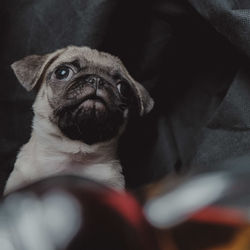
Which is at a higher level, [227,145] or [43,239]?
[43,239]

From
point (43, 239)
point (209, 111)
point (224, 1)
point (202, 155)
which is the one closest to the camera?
point (43, 239)

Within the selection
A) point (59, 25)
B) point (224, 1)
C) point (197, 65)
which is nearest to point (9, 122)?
point (59, 25)

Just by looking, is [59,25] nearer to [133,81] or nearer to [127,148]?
[133,81]

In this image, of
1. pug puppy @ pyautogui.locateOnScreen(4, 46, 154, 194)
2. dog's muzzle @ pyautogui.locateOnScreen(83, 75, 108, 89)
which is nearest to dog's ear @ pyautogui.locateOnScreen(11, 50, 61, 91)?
pug puppy @ pyautogui.locateOnScreen(4, 46, 154, 194)

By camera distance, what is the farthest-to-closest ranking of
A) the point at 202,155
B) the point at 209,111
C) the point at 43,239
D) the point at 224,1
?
the point at 209,111
the point at 202,155
the point at 224,1
the point at 43,239

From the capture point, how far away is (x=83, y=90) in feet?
3.97

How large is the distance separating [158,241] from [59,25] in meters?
0.96

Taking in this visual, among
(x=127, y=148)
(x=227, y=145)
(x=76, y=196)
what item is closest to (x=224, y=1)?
(x=227, y=145)

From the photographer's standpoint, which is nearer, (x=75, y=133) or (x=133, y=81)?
(x=75, y=133)

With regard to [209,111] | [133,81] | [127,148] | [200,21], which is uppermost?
[200,21]

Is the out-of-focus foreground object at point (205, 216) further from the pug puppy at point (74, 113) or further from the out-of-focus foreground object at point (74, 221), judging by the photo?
the pug puppy at point (74, 113)

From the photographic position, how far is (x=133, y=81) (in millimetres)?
1366

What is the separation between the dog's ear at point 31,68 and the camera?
4.35 ft

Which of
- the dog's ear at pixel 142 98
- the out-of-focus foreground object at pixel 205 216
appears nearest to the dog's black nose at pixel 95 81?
the dog's ear at pixel 142 98
